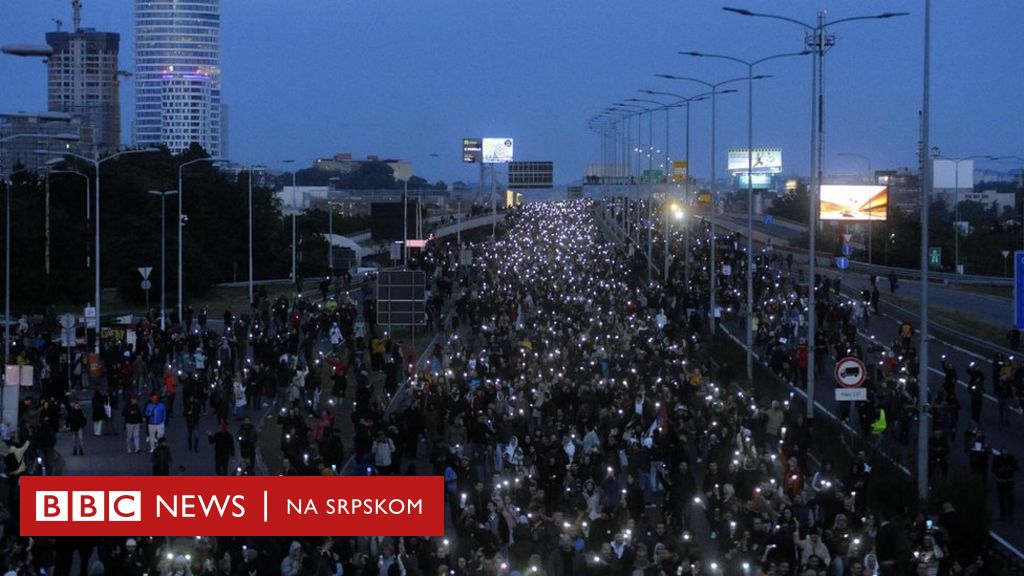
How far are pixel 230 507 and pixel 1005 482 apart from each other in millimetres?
10823

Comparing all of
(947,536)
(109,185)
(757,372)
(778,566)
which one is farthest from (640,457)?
(109,185)

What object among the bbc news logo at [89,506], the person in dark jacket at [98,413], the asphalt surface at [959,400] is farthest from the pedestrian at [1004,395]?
the bbc news logo at [89,506]

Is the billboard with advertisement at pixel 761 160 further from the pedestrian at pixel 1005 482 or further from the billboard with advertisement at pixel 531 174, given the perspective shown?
the pedestrian at pixel 1005 482

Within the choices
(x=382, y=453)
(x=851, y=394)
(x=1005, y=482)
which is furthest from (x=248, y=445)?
(x=1005, y=482)

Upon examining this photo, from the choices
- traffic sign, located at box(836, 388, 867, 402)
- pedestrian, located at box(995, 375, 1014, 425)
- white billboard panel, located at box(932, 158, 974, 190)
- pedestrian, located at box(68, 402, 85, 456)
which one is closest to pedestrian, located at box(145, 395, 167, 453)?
pedestrian, located at box(68, 402, 85, 456)

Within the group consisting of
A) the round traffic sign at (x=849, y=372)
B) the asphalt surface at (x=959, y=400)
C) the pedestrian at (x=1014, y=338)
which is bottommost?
the asphalt surface at (x=959, y=400)

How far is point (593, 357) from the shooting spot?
1372 inches

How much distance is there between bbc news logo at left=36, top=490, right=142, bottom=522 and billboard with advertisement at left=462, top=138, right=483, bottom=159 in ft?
491

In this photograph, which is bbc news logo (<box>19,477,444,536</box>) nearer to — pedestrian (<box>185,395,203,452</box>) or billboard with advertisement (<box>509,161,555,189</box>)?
pedestrian (<box>185,395,203,452</box>)

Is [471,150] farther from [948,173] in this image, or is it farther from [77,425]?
[77,425]

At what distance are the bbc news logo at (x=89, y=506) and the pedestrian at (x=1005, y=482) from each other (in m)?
11.4

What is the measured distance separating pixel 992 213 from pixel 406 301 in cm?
15080

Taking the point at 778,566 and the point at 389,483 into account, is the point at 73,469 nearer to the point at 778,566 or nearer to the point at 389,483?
the point at 389,483

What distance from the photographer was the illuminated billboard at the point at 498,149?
163 meters
